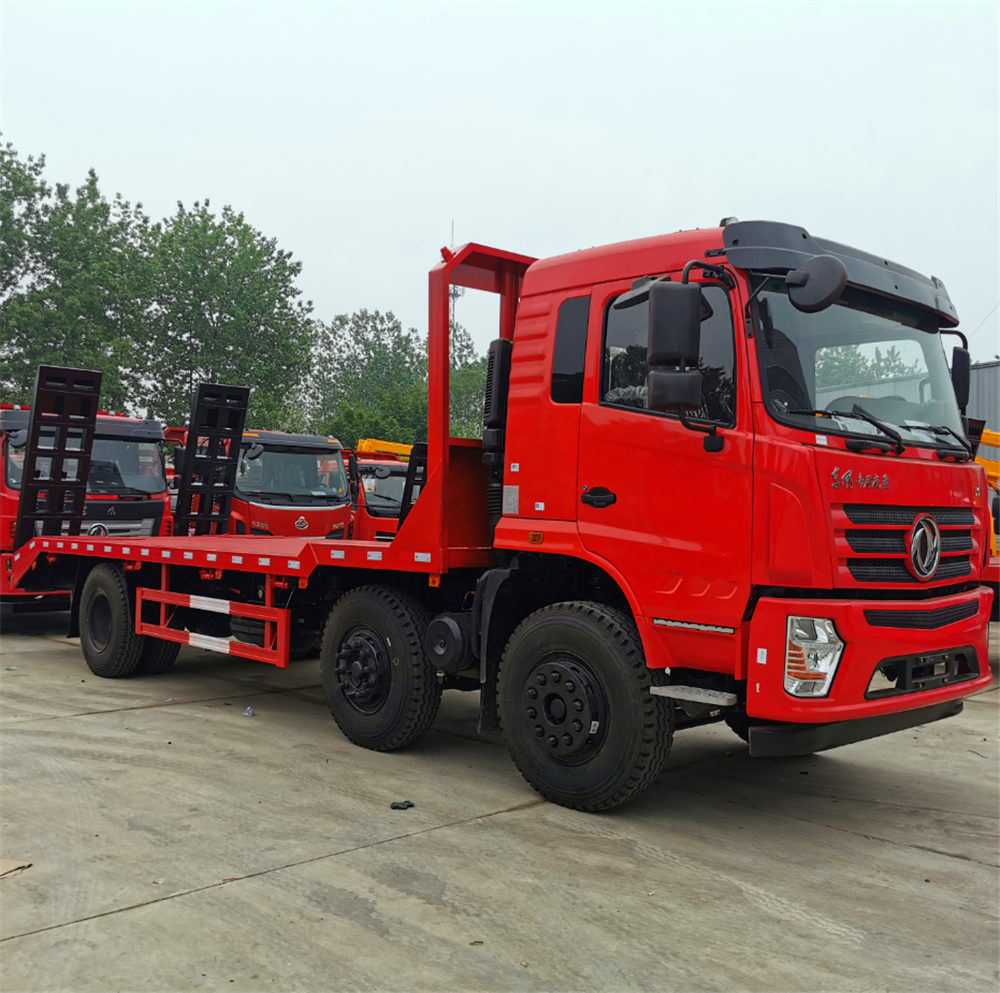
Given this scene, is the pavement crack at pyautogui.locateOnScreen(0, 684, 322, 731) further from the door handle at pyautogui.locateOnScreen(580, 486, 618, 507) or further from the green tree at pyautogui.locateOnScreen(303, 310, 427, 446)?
the green tree at pyautogui.locateOnScreen(303, 310, 427, 446)

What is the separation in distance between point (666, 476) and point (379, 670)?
2394 mm

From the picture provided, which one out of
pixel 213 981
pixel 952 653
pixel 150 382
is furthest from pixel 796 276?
pixel 150 382

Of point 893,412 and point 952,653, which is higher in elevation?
point 893,412

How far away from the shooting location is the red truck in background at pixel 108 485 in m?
10.6

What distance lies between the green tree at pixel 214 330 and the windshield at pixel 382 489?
22105 millimetres

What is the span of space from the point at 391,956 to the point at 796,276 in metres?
3.28

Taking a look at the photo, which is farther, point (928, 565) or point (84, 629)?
point (84, 629)

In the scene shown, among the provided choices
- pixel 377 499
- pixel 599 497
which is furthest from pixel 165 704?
pixel 377 499

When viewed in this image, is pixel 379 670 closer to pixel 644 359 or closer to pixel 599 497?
pixel 599 497

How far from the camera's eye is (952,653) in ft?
16.3

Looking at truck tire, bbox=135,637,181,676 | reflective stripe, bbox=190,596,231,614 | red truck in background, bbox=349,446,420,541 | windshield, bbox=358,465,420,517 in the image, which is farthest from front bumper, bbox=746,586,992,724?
windshield, bbox=358,465,420,517

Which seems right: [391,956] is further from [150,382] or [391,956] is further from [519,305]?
[150,382]

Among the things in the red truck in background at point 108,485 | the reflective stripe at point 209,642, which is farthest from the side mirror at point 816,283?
the red truck in background at point 108,485

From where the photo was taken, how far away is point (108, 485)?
11.7 m
